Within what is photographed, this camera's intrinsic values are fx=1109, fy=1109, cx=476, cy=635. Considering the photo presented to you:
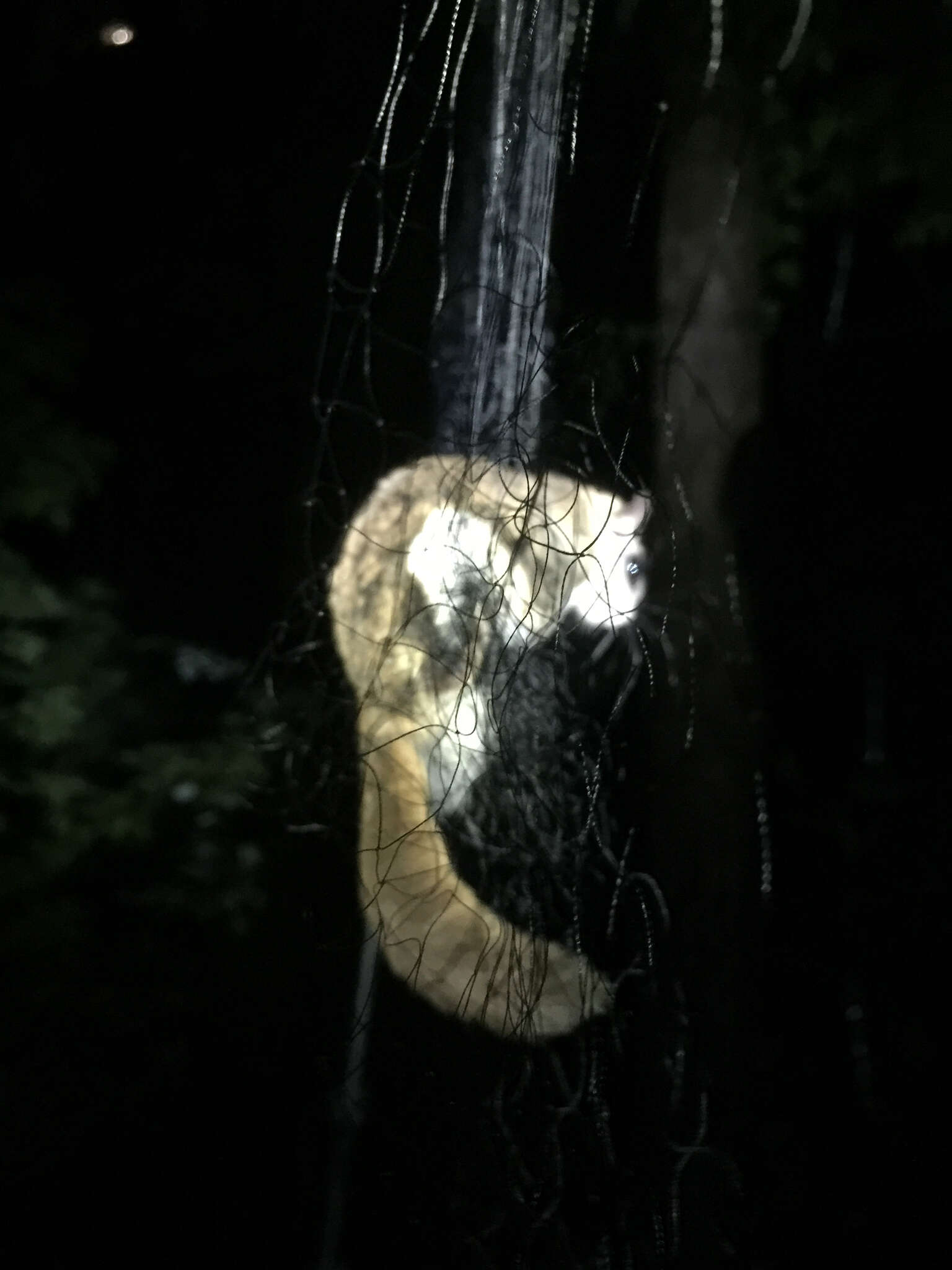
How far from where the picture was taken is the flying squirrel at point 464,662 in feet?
2.32

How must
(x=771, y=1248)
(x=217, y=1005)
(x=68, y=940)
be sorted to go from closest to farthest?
(x=771, y=1248) → (x=217, y=1005) → (x=68, y=940)

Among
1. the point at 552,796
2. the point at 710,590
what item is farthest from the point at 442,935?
the point at 710,590

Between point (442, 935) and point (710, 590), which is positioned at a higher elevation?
point (710, 590)

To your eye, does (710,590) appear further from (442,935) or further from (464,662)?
(442,935)

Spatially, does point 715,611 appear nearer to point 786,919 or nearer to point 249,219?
point 786,919

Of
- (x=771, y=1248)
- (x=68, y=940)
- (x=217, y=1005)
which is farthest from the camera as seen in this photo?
(x=68, y=940)

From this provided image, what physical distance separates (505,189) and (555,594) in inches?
10.9

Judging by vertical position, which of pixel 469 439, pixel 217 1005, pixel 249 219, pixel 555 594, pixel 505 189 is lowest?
pixel 217 1005

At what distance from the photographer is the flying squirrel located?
0.71 m

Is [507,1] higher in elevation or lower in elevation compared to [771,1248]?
higher

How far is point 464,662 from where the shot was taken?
0.73 m

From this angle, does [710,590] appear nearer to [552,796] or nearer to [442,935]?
[552,796]

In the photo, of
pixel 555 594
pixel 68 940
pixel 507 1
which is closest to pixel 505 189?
pixel 507 1

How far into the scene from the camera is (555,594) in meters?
0.71
